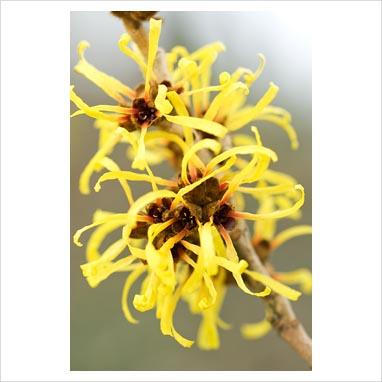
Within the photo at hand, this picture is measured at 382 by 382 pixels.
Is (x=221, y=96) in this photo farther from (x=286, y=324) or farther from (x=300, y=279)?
(x=300, y=279)

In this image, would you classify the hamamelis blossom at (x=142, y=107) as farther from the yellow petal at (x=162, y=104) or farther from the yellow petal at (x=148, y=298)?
the yellow petal at (x=148, y=298)

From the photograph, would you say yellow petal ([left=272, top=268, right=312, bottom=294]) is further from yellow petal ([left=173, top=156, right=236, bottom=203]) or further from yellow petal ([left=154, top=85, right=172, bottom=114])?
yellow petal ([left=154, top=85, right=172, bottom=114])

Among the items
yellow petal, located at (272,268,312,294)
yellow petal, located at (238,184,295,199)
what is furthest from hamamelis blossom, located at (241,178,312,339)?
yellow petal, located at (238,184,295,199)

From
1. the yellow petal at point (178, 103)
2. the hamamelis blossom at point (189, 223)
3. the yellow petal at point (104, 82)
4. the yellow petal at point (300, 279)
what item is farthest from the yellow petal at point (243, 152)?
the yellow petal at point (300, 279)

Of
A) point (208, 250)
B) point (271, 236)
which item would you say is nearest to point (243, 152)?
point (208, 250)
